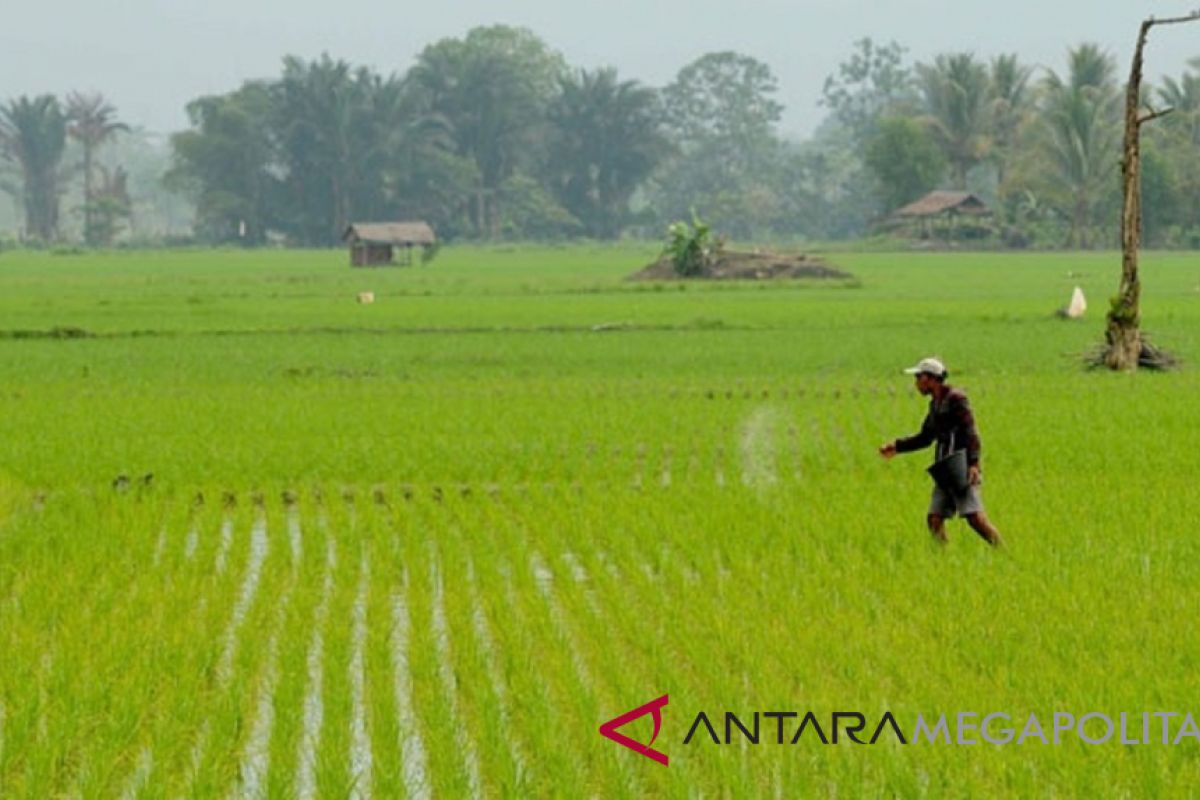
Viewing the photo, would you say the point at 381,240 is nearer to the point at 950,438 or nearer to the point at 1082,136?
the point at 1082,136

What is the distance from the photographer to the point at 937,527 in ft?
27.3

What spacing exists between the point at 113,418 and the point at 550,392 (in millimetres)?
3738

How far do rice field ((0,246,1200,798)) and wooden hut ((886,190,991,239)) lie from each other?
44361 millimetres

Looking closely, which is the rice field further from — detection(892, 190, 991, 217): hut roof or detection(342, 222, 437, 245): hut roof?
detection(892, 190, 991, 217): hut roof

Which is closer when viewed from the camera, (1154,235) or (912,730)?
(912,730)

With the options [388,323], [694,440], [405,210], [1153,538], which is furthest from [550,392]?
[405,210]

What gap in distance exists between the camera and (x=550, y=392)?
51.4 feet

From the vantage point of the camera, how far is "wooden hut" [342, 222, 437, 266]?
5450 centimetres

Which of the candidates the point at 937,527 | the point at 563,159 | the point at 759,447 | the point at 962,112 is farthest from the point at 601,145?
the point at 937,527

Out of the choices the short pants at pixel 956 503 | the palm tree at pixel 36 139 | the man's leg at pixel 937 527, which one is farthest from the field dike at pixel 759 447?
the palm tree at pixel 36 139

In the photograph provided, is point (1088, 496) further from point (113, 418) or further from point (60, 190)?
point (60, 190)

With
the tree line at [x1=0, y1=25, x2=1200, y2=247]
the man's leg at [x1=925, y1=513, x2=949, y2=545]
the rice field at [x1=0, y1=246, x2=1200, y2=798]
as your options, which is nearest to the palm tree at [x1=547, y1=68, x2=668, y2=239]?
the tree line at [x1=0, y1=25, x2=1200, y2=247]

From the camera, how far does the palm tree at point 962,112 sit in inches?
2623

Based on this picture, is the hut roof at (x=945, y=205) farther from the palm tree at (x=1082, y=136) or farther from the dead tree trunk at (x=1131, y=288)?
the dead tree trunk at (x=1131, y=288)
